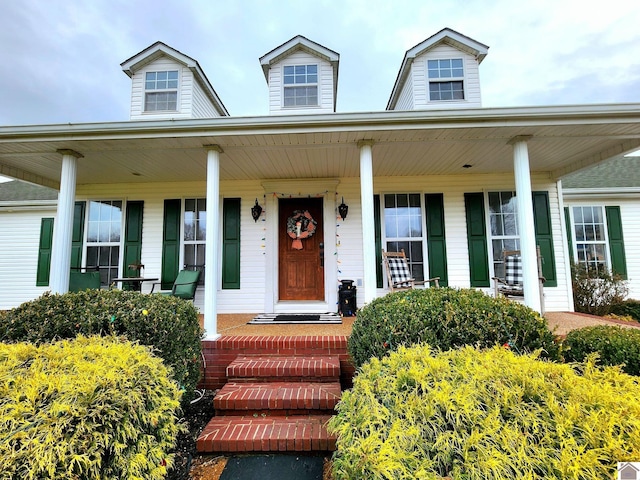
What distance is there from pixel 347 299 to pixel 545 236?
12.4ft

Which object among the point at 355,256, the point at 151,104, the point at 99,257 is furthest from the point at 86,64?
the point at 355,256

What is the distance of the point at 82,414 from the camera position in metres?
1.23

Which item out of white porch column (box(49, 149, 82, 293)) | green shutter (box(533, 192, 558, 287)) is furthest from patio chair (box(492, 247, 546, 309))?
white porch column (box(49, 149, 82, 293))

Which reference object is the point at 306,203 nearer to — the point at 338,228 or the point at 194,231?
the point at 338,228

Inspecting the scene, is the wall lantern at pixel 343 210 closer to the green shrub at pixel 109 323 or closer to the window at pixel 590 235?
the green shrub at pixel 109 323

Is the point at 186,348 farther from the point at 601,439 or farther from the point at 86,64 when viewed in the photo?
the point at 86,64

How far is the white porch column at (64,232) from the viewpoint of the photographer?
3.91m

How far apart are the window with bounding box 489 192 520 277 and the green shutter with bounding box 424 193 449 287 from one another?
905 mm

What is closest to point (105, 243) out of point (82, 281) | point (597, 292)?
point (82, 281)

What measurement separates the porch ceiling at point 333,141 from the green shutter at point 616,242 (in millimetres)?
2971

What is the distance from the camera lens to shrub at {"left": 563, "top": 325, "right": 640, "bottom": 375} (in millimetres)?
2529

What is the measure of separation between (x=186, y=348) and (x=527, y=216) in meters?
4.19

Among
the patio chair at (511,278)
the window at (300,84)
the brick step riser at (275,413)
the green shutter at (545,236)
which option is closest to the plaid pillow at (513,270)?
the patio chair at (511,278)

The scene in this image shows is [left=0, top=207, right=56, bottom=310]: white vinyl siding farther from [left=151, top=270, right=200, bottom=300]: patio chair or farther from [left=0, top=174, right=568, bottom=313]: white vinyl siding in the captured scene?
[left=151, top=270, right=200, bottom=300]: patio chair
